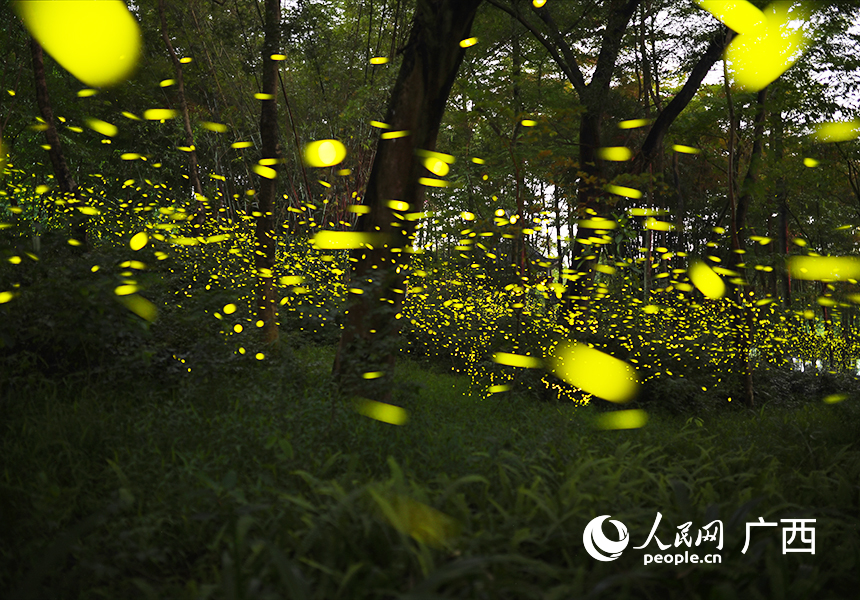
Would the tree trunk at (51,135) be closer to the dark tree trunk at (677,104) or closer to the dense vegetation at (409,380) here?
the dense vegetation at (409,380)

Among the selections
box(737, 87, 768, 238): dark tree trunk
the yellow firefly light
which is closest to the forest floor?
box(737, 87, 768, 238): dark tree trunk

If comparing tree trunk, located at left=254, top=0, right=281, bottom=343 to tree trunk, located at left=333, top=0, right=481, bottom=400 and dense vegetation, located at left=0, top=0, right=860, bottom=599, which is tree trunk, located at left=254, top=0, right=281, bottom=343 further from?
tree trunk, located at left=333, top=0, right=481, bottom=400

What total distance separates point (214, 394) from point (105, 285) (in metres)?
1.19

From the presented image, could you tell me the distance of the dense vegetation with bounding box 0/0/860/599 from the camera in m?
2.15

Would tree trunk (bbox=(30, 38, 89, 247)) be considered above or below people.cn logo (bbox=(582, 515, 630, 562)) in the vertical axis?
above

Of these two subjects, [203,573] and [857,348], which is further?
[857,348]

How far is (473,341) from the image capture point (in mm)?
7336

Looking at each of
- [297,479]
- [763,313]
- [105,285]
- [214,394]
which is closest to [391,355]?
[214,394]

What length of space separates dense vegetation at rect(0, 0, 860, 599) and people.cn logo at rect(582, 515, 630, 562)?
77 mm

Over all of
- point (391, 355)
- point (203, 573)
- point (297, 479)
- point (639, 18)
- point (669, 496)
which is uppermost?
point (639, 18)

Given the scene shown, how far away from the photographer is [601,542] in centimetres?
227

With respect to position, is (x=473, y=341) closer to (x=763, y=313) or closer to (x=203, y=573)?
(x=203, y=573)

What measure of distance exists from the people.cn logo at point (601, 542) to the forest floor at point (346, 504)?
0.11ft

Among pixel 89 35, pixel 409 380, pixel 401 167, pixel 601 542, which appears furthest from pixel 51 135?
pixel 601 542
